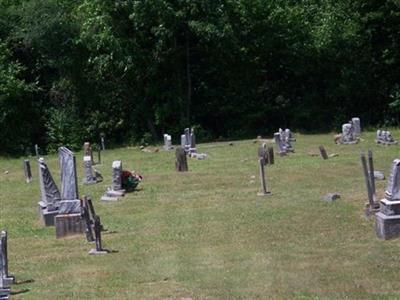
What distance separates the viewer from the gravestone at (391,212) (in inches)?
482

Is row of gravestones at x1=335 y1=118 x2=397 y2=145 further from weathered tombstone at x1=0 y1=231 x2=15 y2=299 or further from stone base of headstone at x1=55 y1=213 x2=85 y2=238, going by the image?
weathered tombstone at x1=0 y1=231 x2=15 y2=299

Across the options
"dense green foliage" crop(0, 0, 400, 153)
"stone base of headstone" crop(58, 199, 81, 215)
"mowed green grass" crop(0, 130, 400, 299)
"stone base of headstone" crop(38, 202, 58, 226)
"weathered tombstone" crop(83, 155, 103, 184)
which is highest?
"dense green foliage" crop(0, 0, 400, 153)

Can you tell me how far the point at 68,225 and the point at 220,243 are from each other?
3.15 m

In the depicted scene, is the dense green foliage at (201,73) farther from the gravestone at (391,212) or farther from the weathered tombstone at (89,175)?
the gravestone at (391,212)

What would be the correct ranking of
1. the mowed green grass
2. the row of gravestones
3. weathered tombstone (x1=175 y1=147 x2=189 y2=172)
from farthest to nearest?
the row of gravestones
weathered tombstone (x1=175 y1=147 x2=189 y2=172)
the mowed green grass

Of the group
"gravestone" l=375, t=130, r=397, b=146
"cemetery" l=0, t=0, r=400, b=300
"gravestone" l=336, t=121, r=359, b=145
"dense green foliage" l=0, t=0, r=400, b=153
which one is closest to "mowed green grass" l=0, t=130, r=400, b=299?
Result: "cemetery" l=0, t=0, r=400, b=300

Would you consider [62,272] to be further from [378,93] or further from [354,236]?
[378,93]

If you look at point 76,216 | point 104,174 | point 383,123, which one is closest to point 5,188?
point 104,174

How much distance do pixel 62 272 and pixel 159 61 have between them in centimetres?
2651

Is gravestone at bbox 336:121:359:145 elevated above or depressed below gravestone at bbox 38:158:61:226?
above

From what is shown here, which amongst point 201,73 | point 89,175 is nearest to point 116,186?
point 89,175

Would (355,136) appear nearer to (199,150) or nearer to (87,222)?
(199,150)

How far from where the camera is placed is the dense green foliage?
37.1 m

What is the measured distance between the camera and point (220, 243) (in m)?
12.7
